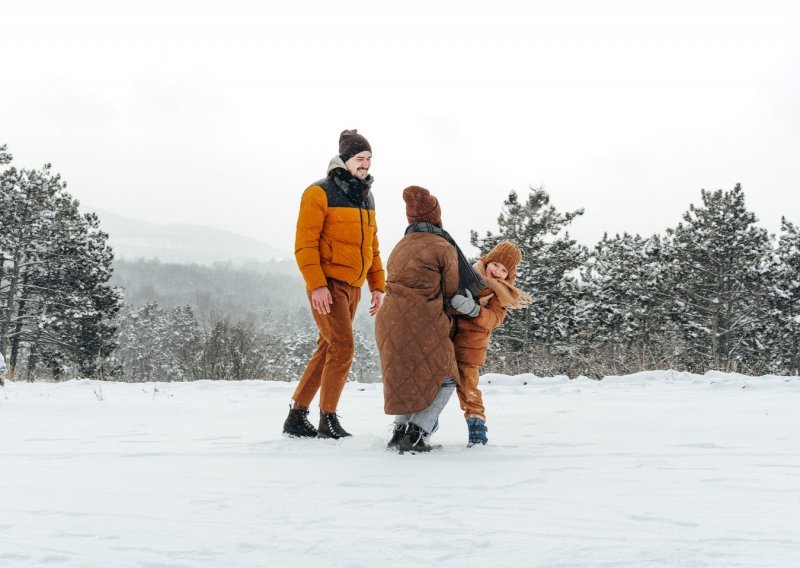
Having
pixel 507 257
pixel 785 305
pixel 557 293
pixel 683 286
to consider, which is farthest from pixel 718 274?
pixel 507 257

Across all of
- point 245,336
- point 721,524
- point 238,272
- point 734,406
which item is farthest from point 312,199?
point 238,272

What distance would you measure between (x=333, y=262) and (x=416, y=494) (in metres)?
1.87

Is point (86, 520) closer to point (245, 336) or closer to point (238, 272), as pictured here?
point (245, 336)

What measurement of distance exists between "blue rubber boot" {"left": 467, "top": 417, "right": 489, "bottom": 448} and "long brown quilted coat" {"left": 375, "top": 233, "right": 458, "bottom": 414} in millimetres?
323

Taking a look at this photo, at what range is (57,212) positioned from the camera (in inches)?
1060

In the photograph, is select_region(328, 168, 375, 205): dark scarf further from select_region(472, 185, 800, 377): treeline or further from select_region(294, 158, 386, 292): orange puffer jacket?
select_region(472, 185, 800, 377): treeline

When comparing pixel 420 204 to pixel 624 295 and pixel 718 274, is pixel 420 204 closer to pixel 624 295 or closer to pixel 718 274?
pixel 718 274

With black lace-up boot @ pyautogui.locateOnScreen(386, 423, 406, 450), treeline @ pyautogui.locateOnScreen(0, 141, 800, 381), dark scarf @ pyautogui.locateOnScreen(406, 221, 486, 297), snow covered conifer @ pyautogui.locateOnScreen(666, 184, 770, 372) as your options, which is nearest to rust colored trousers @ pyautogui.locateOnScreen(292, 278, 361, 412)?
black lace-up boot @ pyautogui.locateOnScreen(386, 423, 406, 450)

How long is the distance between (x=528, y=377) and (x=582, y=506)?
17.4 feet

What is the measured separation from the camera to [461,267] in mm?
3760

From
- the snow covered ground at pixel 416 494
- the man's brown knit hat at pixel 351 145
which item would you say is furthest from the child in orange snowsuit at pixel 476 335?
the man's brown knit hat at pixel 351 145

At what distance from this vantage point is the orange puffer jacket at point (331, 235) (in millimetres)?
3977

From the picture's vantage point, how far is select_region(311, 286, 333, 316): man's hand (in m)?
3.91

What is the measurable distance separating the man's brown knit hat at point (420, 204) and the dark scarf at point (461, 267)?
0.04 m
